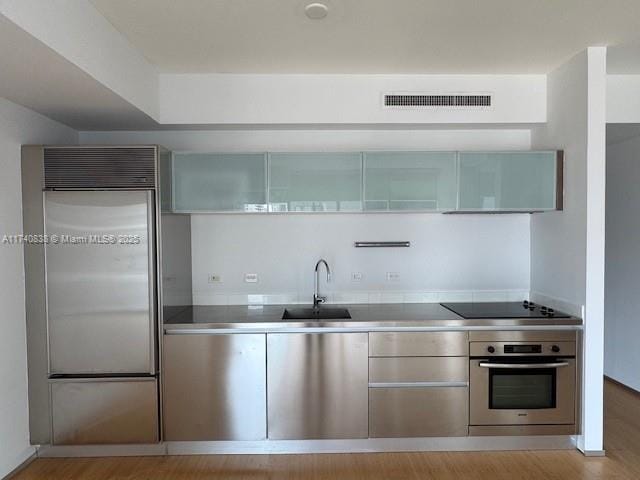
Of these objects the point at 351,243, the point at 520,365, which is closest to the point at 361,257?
the point at 351,243

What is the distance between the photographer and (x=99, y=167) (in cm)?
290

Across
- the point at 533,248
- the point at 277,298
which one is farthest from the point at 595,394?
the point at 277,298

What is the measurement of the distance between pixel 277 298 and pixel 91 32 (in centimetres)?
224

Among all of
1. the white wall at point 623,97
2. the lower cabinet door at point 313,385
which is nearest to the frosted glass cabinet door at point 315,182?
the lower cabinet door at point 313,385

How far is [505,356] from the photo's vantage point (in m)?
3.00

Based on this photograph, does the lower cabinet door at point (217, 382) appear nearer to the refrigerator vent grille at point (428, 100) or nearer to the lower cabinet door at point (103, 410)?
the lower cabinet door at point (103, 410)

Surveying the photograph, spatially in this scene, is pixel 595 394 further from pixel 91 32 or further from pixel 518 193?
pixel 91 32

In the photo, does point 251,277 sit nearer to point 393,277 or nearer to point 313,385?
point 313,385

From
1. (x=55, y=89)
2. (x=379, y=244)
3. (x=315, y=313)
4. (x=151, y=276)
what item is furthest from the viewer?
(x=379, y=244)

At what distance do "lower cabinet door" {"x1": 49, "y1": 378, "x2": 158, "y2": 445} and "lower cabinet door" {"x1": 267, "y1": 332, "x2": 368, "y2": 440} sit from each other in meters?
0.83

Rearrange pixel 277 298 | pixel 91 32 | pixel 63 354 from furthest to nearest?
1. pixel 277 298
2. pixel 63 354
3. pixel 91 32

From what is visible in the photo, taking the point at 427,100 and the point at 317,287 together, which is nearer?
the point at 427,100

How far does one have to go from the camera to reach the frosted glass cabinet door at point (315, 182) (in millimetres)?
3244

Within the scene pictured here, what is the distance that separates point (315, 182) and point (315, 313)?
3.28ft
